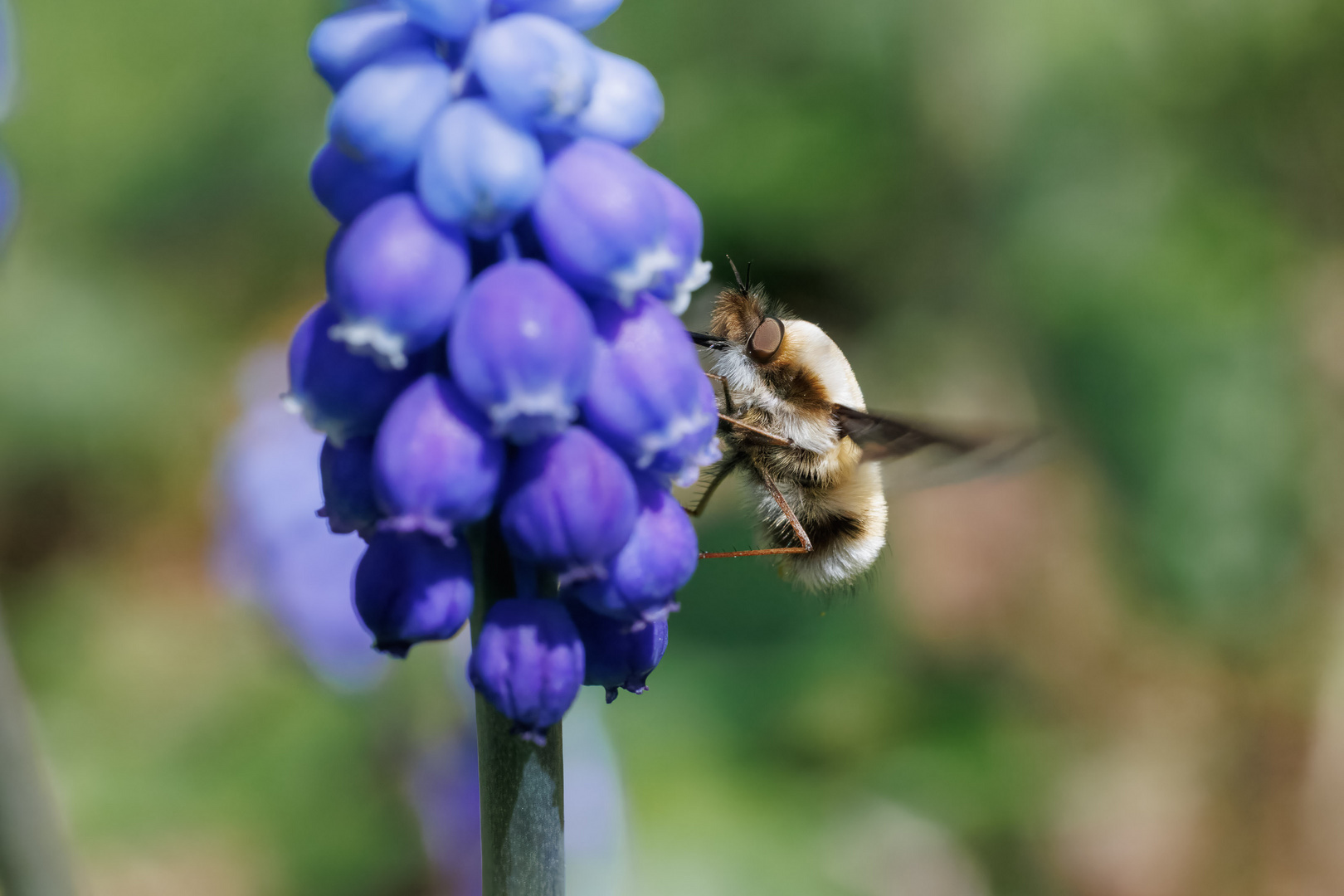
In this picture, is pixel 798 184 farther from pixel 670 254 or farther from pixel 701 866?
pixel 670 254

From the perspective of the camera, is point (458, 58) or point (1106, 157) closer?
point (458, 58)

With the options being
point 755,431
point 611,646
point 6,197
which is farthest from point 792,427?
point 6,197

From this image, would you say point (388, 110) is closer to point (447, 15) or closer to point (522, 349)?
point (447, 15)

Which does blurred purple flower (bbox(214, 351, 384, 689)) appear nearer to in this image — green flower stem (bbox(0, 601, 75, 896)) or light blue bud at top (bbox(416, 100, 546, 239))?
green flower stem (bbox(0, 601, 75, 896))

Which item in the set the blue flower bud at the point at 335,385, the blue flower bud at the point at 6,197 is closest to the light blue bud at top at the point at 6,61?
the blue flower bud at the point at 6,197

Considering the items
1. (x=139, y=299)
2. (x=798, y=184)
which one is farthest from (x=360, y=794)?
(x=798, y=184)

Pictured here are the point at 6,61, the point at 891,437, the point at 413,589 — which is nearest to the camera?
the point at 413,589

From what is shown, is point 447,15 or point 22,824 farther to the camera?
point 22,824
